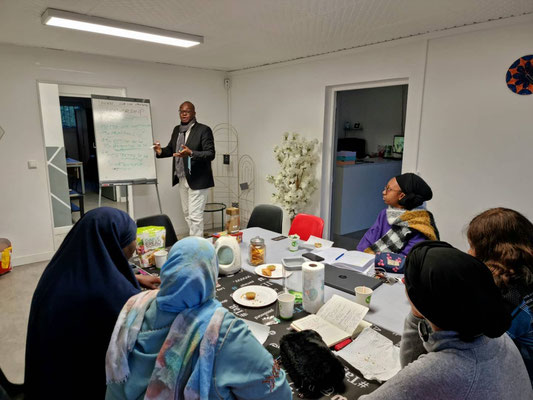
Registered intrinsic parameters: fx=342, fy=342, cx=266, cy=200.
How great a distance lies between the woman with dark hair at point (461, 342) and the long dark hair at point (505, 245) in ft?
1.45

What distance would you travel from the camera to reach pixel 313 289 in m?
1.60

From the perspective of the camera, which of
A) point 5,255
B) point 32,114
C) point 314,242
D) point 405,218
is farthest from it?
point 32,114

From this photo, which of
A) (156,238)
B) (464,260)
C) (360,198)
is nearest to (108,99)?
(156,238)

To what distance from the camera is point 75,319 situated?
1.20m

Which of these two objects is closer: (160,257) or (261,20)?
(160,257)

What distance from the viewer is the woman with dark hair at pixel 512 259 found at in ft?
4.15

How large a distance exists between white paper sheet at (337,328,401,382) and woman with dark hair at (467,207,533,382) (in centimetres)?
44

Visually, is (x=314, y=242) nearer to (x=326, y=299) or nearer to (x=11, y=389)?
(x=326, y=299)

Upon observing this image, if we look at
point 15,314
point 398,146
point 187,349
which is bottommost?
point 15,314

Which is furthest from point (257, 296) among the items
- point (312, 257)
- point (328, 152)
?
point (328, 152)

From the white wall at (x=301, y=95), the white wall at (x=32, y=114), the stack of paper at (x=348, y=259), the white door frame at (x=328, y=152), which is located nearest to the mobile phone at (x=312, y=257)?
the stack of paper at (x=348, y=259)

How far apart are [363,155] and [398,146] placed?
692 millimetres

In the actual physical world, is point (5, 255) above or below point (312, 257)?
below

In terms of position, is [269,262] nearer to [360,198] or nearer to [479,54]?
[479,54]
